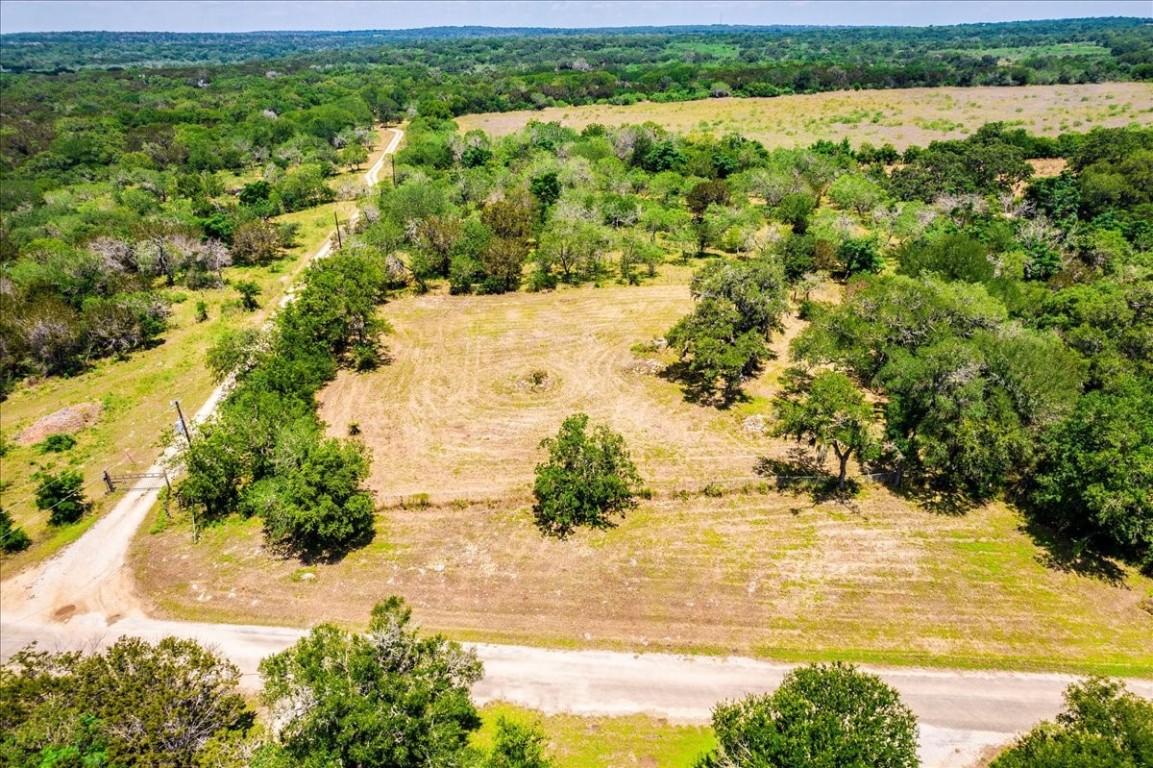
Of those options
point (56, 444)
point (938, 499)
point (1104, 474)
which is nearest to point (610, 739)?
point (938, 499)

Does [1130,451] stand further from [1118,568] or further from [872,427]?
[872,427]

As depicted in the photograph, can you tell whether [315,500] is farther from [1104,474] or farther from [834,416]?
[1104,474]

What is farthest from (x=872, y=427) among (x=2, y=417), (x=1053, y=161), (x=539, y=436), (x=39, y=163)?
(x=39, y=163)

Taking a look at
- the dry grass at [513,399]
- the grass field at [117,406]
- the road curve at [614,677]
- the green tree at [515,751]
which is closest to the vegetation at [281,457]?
the dry grass at [513,399]

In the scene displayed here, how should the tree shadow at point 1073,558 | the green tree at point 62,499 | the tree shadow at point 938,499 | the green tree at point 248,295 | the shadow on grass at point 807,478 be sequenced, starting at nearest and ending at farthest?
the tree shadow at point 1073,558, the tree shadow at point 938,499, the green tree at point 62,499, the shadow on grass at point 807,478, the green tree at point 248,295

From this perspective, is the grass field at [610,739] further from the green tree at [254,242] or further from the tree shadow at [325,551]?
the green tree at [254,242]

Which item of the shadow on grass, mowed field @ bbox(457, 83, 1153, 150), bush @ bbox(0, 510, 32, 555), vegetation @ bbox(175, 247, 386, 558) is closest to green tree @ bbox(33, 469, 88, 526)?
bush @ bbox(0, 510, 32, 555)

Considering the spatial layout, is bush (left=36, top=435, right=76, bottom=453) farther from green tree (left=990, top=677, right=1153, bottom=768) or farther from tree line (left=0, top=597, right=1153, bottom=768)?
green tree (left=990, top=677, right=1153, bottom=768)
